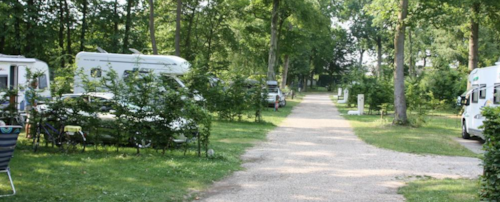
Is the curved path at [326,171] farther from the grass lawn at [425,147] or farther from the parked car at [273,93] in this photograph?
the parked car at [273,93]

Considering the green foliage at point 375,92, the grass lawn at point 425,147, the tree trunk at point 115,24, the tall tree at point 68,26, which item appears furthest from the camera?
the tall tree at point 68,26

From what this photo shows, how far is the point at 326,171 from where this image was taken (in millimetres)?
9391

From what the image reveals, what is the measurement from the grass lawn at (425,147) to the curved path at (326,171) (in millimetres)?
370

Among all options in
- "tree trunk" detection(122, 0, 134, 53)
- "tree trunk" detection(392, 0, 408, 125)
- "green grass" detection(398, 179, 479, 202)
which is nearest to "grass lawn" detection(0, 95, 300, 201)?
"green grass" detection(398, 179, 479, 202)

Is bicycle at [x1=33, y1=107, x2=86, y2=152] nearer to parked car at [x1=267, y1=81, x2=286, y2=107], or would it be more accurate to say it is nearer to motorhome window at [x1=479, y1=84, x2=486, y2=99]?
motorhome window at [x1=479, y1=84, x2=486, y2=99]

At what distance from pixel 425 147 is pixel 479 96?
13.0 ft

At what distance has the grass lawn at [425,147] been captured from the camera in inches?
282

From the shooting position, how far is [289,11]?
116 ft

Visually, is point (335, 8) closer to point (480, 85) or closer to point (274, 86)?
point (274, 86)

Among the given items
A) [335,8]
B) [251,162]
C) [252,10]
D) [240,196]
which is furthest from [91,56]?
[335,8]

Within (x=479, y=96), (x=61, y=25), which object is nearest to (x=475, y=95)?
A: (x=479, y=96)

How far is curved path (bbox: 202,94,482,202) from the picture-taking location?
7.26 metres

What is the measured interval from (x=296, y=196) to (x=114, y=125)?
191 inches

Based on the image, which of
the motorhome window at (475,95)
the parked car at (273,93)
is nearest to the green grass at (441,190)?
the motorhome window at (475,95)
